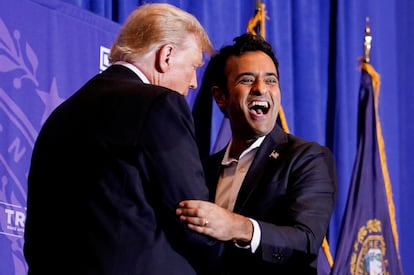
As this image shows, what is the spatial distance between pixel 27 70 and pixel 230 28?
1.41 metres

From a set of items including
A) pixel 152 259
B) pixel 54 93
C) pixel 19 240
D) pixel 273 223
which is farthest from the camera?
pixel 54 93

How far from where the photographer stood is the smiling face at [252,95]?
99.7 inches

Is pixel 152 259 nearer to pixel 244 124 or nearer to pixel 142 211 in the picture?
pixel 142 211

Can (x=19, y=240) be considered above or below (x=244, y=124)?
below

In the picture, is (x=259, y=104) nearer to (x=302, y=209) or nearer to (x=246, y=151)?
(x=246, y=151)

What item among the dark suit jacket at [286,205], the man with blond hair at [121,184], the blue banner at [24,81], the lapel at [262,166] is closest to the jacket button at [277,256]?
the dark suit jacket at [286,205]

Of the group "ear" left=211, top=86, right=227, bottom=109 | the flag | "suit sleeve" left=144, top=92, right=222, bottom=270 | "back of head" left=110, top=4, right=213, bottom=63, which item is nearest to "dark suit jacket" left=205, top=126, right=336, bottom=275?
"ear" left=211, top=86, right=227, bottom=109

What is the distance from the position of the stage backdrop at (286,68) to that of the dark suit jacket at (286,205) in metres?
0.69

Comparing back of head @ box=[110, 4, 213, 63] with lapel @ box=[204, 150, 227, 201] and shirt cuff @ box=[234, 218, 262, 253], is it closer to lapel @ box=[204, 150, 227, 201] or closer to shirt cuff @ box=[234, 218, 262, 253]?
shirt cuff @ box=[234, 218, 262, 253]

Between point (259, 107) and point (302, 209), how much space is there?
43cm

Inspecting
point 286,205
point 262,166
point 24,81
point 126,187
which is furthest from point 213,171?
point 126,187

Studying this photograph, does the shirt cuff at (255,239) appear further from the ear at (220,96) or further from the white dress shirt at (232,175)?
the ear at (220,96)

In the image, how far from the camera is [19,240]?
2512 millimetres

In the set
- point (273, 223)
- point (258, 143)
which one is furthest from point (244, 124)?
point (273, 223)
